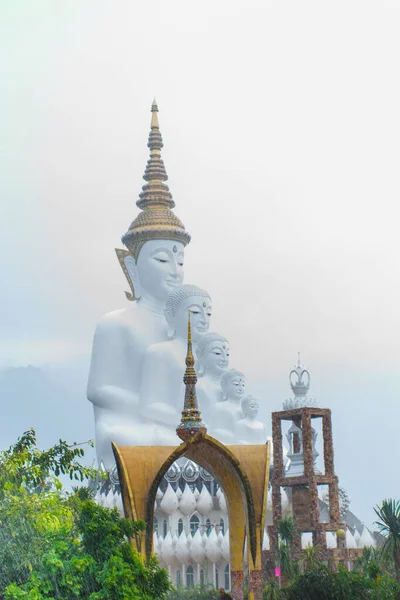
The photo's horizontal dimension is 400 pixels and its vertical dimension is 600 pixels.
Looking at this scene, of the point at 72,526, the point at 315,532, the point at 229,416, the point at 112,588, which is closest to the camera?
the point at 112,588

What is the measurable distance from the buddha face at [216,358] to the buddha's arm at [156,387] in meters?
1.85

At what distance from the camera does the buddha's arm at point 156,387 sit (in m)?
49.2

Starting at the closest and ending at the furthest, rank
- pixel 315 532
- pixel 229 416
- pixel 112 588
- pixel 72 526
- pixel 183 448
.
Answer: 1. pixel 112 588
2. pixel 72 526
3. pixel 183 448
4. pixel 315 532
5. pixel 229 416

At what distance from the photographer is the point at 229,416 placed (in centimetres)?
4962

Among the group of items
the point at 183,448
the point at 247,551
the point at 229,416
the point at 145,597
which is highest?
the point at 229,416

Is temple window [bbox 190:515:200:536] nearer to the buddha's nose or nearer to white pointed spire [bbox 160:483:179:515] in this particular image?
white pointed spire [bbox 160:483:179:515]

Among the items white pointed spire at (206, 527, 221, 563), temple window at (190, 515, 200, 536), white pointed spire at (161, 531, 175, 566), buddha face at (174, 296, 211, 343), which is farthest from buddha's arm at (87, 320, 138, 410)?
white pointed spire at (206, 527, 221, 563)

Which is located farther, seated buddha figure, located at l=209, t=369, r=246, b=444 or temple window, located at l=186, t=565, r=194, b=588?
seated buddha figure, located at l=209, t=369, r=246, b=444

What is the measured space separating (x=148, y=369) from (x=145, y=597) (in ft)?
108

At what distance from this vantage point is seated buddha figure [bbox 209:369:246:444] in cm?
4931

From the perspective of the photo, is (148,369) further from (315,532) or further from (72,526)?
(72,526)

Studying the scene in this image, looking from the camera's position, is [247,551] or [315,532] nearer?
[247,551]

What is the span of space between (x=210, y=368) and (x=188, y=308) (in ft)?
9.47

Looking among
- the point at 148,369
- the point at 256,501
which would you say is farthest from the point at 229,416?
the point at 256,501
